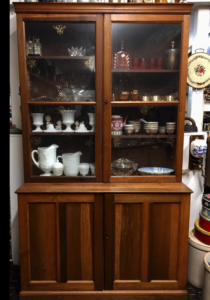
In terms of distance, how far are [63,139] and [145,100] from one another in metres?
0.65

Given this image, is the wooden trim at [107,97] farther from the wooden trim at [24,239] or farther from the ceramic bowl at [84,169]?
the wooden trim at [24,239]

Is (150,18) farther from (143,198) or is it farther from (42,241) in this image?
(42,241)

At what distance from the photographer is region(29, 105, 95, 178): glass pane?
156cm

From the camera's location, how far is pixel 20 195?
4.67 ft

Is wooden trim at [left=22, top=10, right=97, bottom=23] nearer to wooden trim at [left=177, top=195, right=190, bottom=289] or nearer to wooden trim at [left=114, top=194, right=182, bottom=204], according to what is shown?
wooden trim at [left=114, top=194, right=182, bottom=204]

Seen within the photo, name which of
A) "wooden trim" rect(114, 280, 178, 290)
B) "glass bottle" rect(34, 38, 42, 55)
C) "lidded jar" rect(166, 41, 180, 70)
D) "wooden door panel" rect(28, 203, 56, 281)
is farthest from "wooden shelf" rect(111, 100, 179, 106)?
"wooden trim" rect(114, 280, 178, 290)

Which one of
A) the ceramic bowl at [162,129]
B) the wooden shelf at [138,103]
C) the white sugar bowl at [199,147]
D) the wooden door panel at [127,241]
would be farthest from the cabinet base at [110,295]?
the wooden shelf at [138,103]

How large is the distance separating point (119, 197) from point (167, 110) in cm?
69

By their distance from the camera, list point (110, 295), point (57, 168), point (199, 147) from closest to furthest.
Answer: point (110, 295) < point (57, 168) < point (199, 147)

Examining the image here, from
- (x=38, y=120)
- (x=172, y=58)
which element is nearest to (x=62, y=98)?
(x=38, y=120)

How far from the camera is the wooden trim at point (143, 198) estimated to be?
1.42m

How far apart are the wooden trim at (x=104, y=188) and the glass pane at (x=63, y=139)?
0.11 m

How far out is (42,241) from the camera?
57.6 inches

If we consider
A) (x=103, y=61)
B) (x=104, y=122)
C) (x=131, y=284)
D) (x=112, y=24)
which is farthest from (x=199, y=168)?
(x=112, y=24)
